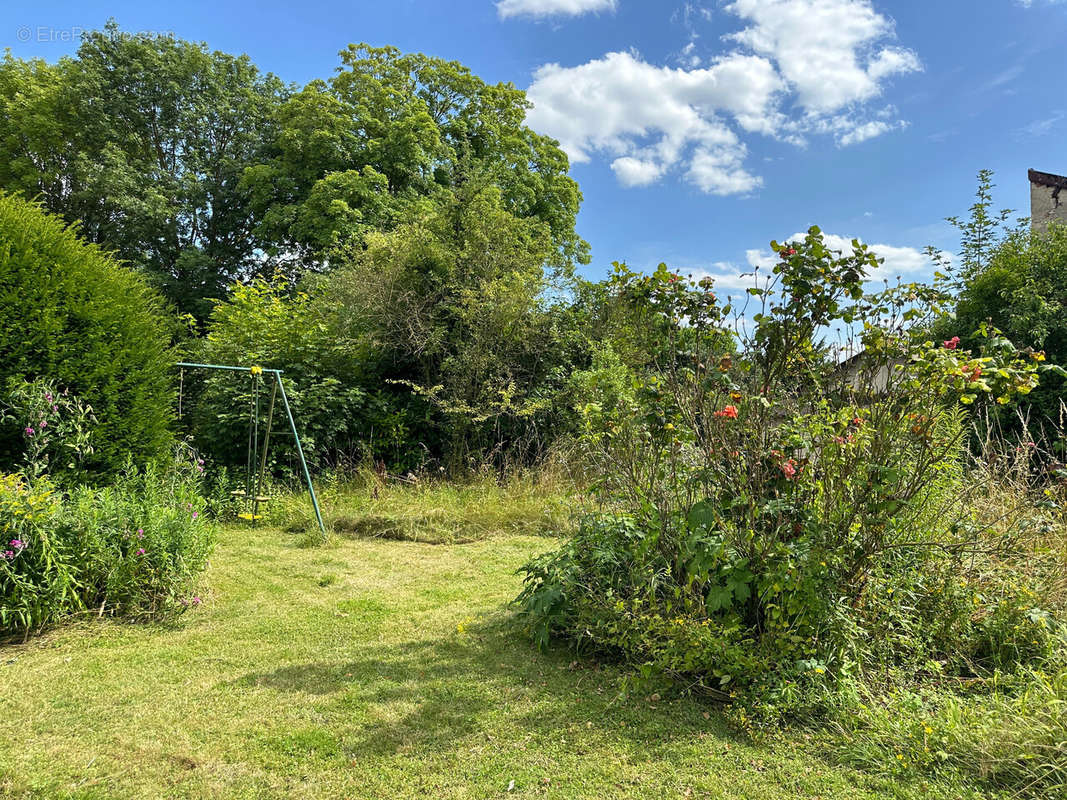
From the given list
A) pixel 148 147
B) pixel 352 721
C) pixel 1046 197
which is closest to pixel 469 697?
pixel 352 721

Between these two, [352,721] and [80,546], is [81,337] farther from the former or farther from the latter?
[352,721]

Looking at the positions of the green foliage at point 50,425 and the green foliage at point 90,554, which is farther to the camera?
the green foliage at point 50,425

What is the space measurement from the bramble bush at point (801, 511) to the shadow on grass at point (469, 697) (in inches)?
8.2

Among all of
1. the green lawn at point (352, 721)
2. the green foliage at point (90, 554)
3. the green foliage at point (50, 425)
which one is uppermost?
the green foliage at point (50, 425)

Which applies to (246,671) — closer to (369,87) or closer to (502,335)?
(502,335)

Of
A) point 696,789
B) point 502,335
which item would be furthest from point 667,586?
point 502,335

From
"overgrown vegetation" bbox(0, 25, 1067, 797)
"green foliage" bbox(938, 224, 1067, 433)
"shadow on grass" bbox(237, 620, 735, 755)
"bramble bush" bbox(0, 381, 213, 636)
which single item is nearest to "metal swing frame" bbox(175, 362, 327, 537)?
"overgrown vegetation" bbox(0, 25, 1067, 797)

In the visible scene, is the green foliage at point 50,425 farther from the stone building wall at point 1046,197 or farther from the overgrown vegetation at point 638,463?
the stone building wall at point 1046,197

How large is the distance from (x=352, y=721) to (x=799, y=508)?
238 cm

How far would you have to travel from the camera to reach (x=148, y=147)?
694 inches

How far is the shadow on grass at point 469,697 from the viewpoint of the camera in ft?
8.64

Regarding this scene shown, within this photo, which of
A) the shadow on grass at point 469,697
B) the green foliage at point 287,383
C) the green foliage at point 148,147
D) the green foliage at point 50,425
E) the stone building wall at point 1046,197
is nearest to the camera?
the shadow on grass at point 469,697

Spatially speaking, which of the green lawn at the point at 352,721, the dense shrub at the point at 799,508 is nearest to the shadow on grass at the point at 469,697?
the green lawn at the point at 352,721

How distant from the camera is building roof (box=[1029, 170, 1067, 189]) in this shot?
36.8 feet
